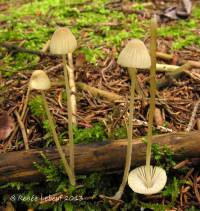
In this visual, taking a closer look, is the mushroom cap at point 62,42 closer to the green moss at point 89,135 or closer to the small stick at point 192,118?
the green moss at point 89,135

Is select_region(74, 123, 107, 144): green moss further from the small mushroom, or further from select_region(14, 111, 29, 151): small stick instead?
the small mushroom

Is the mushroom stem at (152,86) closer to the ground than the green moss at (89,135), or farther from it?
farther from it

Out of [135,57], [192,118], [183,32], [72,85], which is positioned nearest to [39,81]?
[135,57]

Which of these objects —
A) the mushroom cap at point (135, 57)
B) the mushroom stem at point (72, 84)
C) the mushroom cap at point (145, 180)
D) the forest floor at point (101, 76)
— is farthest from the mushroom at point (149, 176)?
the mushroom stem at point (72, 84)

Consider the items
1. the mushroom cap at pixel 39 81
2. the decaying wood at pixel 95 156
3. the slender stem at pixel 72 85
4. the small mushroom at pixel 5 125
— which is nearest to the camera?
the mushroom cap at pixel 39 81

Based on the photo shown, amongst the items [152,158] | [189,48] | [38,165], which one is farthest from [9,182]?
[189,48]

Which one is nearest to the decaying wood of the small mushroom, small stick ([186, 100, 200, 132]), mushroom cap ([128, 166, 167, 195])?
mushroom cap ([128, 166, 167, 195])
